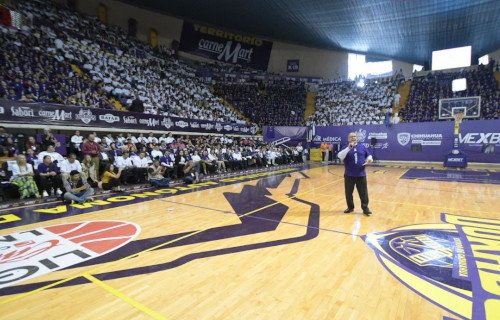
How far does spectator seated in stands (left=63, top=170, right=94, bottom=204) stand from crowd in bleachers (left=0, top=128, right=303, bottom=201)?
0.04 metres

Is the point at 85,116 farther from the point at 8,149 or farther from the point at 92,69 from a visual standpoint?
the point at 92,69

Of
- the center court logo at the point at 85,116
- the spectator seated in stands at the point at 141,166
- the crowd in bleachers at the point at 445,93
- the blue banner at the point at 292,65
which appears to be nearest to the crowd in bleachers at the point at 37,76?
the center court logo at the point at 85,116

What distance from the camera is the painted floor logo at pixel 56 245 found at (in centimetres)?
313

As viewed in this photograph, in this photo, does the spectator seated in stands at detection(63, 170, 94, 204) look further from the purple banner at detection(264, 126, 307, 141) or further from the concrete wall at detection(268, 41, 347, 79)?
the concrete wall at detection(268, 41, 347, 79)

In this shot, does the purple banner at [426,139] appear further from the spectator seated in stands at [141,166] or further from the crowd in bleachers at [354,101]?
the spectator seated in stands at [141,166]

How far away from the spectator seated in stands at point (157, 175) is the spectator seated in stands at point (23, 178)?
2945 millimetres

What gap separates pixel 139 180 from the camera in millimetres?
9570

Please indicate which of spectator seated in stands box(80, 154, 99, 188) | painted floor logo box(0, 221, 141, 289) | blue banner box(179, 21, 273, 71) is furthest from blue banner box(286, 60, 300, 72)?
painted floor logo box(0, 221, 141, 289)

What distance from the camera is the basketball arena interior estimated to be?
9.18ft

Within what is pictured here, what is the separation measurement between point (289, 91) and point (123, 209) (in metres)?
24.4

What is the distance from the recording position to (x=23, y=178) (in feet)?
21.9

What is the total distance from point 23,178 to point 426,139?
63.8 ft

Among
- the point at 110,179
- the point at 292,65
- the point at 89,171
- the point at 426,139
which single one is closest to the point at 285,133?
the point at 426,139

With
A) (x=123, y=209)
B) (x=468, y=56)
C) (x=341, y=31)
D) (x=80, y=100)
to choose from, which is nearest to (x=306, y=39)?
(x=341, y=31)
